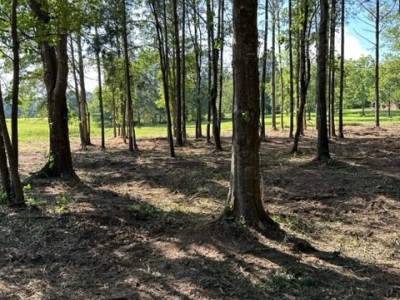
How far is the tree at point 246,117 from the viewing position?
6039mm

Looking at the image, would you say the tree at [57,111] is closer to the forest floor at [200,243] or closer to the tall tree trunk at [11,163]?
the forest floor at [200,243]

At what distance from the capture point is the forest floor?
4699 mm

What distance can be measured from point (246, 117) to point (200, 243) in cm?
190

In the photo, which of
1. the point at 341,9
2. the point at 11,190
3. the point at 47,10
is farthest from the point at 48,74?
the point at 341,9

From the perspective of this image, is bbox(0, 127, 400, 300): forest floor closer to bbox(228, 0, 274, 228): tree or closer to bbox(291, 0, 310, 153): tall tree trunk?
bbox(228, 0, 274, 228): tree

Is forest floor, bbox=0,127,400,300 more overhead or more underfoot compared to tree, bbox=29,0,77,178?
more underfoot

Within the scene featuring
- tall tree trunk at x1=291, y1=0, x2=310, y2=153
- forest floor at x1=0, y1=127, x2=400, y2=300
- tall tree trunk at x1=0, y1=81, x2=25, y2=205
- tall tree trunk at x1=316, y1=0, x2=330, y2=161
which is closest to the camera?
forest floor at x1=0, y1=127, x2=400, y2=300

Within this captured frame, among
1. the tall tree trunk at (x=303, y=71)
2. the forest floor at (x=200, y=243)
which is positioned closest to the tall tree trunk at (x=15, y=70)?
the forest floor at (x=200, y=243)

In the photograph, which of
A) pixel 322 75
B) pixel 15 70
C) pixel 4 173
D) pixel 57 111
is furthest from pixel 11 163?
pixel 322 75

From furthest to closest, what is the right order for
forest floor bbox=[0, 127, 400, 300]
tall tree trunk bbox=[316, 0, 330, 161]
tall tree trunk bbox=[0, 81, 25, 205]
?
tall tree trunk bbox=[316, 0, 330, 161] < tall tree trunk bbox=[0, 81, 25, 205] < forest floor bbox=[0, 127, 400, 300]

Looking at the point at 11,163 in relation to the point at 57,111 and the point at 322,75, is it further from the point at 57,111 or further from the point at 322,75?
the point at 322,75

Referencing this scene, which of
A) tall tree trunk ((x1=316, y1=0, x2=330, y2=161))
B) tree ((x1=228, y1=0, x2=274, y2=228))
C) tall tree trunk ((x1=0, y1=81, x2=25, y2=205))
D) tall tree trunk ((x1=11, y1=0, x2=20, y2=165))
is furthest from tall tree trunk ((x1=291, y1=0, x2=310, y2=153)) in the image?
tall tree trunk ((x1=0, y1=81, x2=25, y2=205))

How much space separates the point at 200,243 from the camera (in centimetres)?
598

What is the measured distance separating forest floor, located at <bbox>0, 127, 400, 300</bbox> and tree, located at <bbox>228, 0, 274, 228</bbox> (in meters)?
0.36
